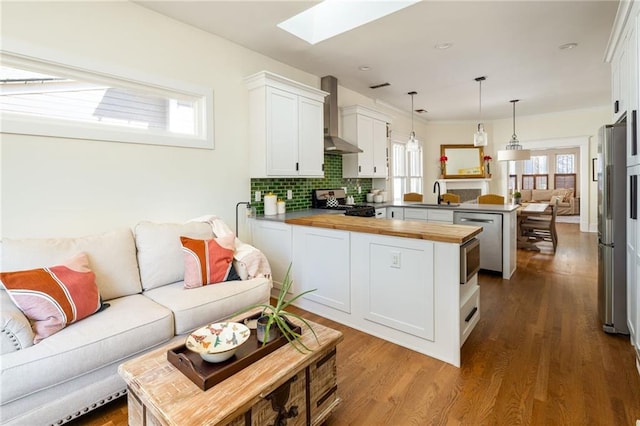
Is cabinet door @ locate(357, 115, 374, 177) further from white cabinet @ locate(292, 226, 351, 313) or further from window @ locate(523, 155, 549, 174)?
window @ locate(523, 155, 549, 174)

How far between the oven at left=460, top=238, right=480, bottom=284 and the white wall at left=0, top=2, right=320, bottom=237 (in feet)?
7.87

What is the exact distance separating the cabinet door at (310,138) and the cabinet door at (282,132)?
0.30 feet

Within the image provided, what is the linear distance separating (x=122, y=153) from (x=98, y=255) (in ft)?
3.05

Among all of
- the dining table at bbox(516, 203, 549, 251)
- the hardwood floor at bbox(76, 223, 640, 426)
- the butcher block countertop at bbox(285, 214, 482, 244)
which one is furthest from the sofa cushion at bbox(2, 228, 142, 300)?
the dining table at bbox(516, 203, 549, 251)

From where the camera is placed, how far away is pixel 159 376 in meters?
1.33

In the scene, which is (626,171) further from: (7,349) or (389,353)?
(7,349)

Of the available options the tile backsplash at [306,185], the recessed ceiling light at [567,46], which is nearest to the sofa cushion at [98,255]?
the tile backsplash at [306,185]

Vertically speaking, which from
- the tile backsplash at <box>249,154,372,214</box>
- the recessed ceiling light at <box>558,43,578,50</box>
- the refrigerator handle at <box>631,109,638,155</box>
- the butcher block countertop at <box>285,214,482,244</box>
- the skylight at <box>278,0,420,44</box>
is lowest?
the butcher block countertop at <box>285,214,482,244</box>

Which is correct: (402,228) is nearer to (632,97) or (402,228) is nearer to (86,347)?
(632,97)

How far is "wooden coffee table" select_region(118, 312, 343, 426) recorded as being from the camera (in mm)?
1150

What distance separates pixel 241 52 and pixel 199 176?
59.1 inches

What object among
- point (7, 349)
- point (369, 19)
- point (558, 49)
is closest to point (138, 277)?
point (7, 349)

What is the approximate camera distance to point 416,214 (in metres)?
4.74

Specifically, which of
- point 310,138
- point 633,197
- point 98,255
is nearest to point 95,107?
point 98,255
